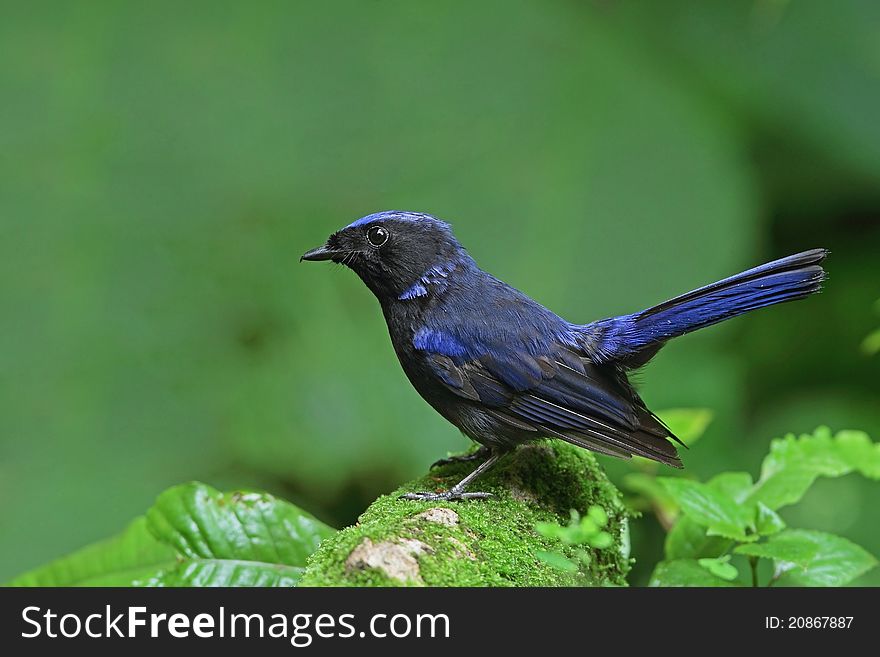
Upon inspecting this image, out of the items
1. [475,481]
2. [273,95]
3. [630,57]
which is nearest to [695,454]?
[475,481]

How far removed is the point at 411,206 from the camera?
4.16m

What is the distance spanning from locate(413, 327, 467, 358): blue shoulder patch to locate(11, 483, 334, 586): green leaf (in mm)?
651

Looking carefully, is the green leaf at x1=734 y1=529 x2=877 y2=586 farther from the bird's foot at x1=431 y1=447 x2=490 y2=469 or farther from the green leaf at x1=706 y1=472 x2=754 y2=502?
the bird's foot at x1=431 y1=447 x2=490 y2=469

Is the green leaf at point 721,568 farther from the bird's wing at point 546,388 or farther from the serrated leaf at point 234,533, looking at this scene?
the serrated leaf at point 234,533

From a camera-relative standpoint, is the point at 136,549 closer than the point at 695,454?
Yes

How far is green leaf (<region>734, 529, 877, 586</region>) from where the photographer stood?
2482 mm

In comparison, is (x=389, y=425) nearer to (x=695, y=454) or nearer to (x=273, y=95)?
(x=695, y=454)

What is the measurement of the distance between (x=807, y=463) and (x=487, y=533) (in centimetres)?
111

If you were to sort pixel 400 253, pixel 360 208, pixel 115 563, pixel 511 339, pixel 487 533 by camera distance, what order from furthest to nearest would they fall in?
pixel 360 208 < pixel 400 253 < pixel 511 339 < pixel 115 563 < pixel 487 533

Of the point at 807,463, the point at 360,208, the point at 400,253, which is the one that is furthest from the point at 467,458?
the point at 360,208

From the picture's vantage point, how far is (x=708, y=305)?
110 inches

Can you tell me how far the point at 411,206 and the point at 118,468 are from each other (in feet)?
5.68

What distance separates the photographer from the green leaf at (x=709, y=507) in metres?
2.52

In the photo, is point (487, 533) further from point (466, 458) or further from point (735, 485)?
point (735, 485)
